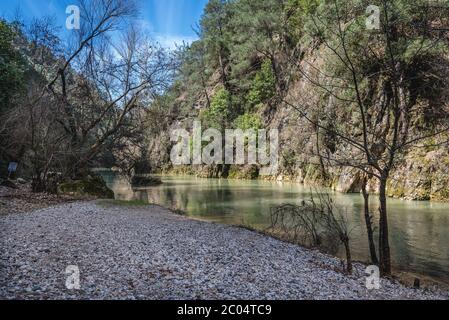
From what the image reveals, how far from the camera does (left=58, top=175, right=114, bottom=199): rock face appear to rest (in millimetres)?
22403

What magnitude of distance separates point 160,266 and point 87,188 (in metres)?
17.8

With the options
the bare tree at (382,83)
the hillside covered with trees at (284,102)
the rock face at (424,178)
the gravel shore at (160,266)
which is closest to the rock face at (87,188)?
the hillside covered with trees at (284,102)

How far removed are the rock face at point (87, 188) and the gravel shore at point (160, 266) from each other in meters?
11.0

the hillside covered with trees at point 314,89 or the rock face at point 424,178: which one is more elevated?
the hillside covered with trees at point 314,89

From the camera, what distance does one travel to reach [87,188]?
23562 millimetres

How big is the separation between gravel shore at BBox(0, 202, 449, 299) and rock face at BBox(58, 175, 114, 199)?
1105 centimetres

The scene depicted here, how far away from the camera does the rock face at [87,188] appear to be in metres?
22.4

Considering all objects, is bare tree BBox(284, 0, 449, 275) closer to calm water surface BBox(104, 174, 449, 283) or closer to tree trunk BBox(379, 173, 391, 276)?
calm water surface BBox(104, 174, 449, 283)

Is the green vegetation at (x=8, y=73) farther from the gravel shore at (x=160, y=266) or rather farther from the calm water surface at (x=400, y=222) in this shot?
the gravel shore at (x=160, y=266)

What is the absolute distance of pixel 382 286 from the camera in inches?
311

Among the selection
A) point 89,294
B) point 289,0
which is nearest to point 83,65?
point 89,294

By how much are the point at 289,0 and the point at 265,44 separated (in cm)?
736

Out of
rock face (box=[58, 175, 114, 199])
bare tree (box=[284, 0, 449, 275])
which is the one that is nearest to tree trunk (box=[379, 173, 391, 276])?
bare tree (box=[284, 0, 449, 275])
